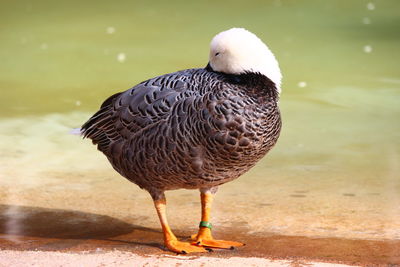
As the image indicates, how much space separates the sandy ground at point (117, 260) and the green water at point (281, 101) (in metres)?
0.70

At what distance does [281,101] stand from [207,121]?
14.3 feet

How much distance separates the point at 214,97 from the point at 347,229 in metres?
1.44

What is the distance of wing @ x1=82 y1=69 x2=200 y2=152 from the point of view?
4.61m

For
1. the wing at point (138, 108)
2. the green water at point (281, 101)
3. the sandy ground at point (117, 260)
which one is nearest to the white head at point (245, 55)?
the wing at point (138, 108)

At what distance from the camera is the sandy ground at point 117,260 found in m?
4.48

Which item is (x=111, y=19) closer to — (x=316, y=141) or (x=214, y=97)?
(x=316, y=141)

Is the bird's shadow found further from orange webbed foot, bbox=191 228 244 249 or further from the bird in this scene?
the bird

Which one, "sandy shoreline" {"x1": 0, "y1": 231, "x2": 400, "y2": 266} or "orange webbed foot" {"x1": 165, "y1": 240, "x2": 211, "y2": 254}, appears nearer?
"sandy shoreline" {"x1": 0, "y1": 231, "x2": 400, "y2": 266}

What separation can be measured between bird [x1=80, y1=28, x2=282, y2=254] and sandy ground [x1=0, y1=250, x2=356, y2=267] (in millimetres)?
200

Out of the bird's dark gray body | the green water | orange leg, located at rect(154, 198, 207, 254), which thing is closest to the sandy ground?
orange leg, located at rect(154, 198, 207, 254)

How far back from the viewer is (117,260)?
14.9 ft

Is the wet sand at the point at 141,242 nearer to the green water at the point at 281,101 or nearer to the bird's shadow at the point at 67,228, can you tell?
the bird's shadow at the point at 67,228

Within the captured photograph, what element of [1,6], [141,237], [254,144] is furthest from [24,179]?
[1,6]

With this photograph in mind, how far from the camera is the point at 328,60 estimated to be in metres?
10.5
